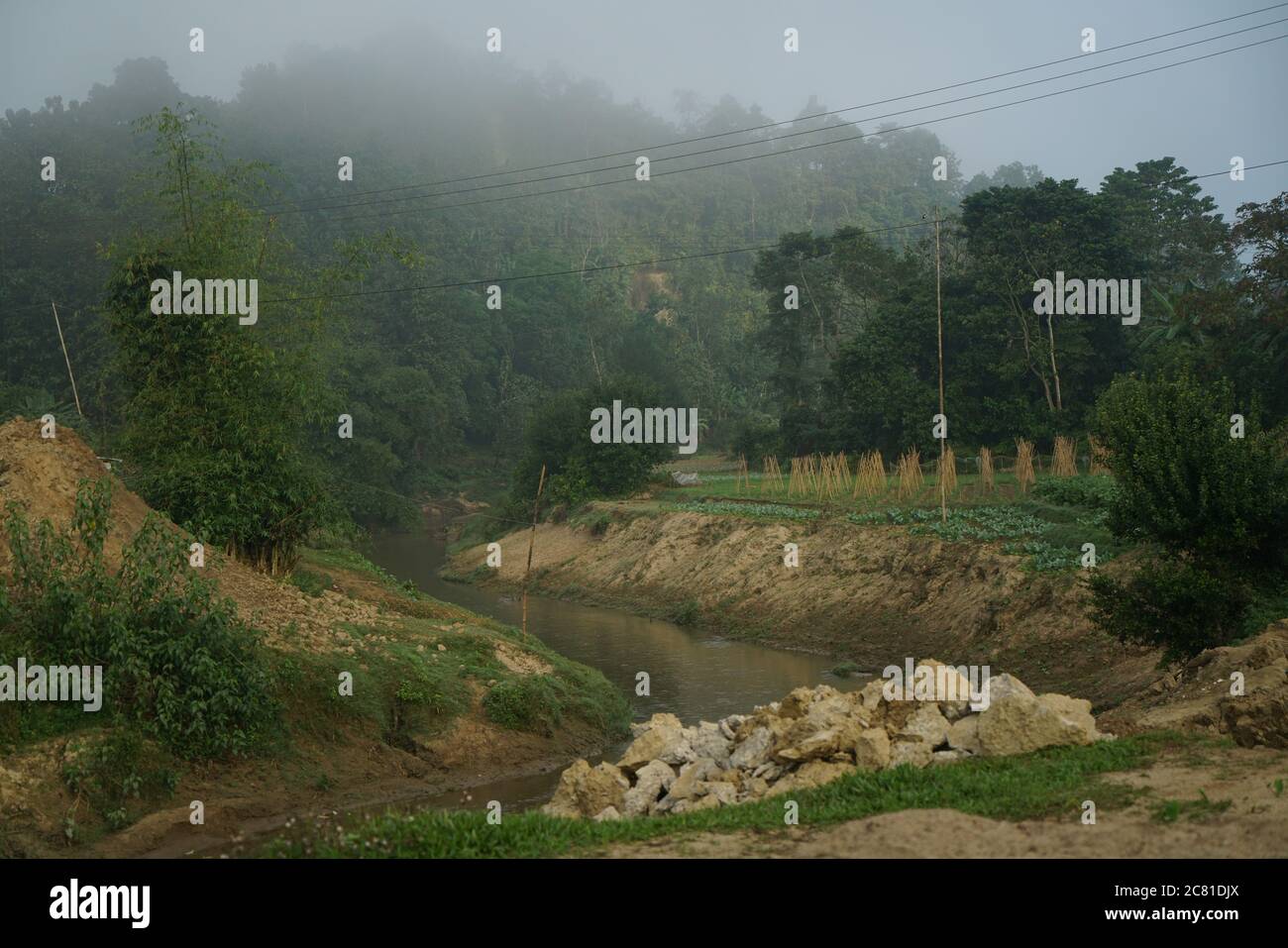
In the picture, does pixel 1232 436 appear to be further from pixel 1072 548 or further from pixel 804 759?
pixel 804 759

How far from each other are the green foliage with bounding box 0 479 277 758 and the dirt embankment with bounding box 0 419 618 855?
520 mm

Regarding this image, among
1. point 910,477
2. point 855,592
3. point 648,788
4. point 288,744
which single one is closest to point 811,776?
point 648,788

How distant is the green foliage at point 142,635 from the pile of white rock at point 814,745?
4.57 m

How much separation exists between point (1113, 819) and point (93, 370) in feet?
168

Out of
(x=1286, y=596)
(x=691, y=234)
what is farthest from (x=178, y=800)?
(x=691, y=234)

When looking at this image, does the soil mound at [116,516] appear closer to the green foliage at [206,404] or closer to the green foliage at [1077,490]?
the green foliage at [206,404]

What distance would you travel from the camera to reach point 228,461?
20.0 m

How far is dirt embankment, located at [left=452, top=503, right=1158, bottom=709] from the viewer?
21719mm

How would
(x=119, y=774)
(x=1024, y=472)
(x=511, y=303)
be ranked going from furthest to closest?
(x=511, y=303), (x=1024, y=472), (x=119, y=774)

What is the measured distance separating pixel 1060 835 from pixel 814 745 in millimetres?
3633

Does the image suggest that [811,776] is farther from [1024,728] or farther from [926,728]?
[1024,728]

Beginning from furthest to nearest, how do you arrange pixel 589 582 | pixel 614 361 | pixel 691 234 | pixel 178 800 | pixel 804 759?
pixel 691 234, pixel 614 361, pixel 589 582, pixel 178 800, pixel 804 759

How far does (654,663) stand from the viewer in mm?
26078

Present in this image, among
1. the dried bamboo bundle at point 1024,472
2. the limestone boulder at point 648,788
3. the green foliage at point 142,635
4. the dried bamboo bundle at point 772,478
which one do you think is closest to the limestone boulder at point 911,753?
the limestone boulder at point 648,788
